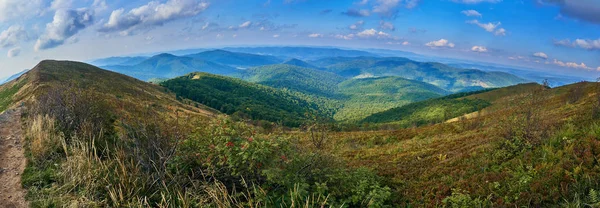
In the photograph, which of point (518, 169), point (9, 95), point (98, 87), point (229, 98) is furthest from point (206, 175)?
point (229, 98)

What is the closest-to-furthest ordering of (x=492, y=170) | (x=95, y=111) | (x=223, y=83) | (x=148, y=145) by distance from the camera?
(x=148, y=145) → (x=492, y=170) → (x=95, y=111) → (x=223, y=83)

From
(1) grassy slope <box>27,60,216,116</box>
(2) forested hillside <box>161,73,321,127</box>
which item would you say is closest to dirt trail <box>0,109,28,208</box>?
(1) grassy slope <box>27,60,216,116</box>

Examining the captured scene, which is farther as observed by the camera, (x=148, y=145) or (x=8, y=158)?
(x=8, y=158)

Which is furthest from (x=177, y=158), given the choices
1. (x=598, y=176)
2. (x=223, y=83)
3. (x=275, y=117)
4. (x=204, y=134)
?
(x=223, y=83)

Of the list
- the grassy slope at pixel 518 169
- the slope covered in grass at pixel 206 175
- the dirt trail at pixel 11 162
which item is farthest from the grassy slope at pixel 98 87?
the grassy slope at pixel 518 169

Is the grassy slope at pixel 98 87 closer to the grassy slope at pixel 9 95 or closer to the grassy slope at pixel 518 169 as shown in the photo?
the grassy slope at pixel 9 95

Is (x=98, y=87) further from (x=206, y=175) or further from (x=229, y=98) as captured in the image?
(x=229, y=98)

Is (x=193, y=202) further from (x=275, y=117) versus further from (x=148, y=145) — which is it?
(x=275, y=117)

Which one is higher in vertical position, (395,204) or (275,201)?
(275,201)
